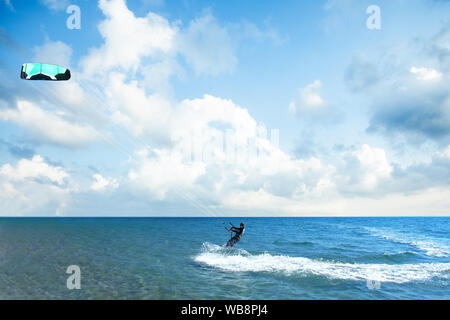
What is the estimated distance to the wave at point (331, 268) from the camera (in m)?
17.9

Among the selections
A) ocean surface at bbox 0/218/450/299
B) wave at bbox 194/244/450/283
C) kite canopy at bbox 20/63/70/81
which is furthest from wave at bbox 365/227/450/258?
kite canopy at bbox 20/63/70/81

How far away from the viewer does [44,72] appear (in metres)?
12.6

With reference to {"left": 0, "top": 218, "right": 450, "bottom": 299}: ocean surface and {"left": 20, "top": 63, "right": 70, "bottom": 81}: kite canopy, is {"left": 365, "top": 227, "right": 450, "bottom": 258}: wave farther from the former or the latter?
{"left": 20, "top": 63, "right": 70, "bottom": 81}: kite canopy

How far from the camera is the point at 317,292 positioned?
46.8ft

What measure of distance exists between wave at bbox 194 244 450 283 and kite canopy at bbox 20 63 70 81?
17.7 meters

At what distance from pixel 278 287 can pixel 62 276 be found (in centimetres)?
1642

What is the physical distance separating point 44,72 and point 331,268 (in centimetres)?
2467

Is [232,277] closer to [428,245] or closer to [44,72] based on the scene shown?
[44,72]

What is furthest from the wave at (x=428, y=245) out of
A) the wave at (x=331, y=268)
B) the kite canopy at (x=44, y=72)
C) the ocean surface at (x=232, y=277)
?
the kite canopy at (x=44, y=72)

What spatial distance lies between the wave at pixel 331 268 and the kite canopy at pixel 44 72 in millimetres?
17725

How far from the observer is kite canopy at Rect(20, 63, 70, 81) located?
1238cm

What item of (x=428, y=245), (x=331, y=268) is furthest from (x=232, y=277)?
(x=428, y=245)
